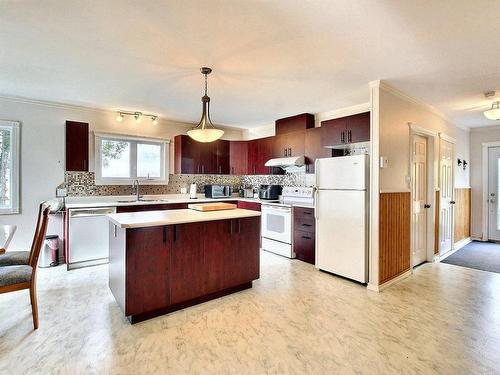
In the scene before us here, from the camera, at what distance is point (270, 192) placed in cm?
513

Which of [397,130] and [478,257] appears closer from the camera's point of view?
[397,130]

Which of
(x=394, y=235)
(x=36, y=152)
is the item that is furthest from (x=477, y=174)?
(x=36, y=152)

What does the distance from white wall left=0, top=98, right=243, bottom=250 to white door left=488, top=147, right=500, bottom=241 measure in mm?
7757

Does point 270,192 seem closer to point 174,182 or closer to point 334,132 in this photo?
point 334,132

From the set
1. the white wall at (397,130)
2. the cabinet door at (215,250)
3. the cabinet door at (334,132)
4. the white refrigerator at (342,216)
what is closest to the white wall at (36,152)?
the cabinet door at (215,250)

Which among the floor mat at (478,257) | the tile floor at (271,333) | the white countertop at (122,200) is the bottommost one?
the tile floor at (271,333)

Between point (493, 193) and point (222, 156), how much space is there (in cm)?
567

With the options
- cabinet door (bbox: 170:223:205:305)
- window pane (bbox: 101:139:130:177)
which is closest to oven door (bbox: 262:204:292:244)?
cabinet door (bbox: 170:223:205:305)

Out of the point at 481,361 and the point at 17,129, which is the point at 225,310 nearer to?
the point at 481,361

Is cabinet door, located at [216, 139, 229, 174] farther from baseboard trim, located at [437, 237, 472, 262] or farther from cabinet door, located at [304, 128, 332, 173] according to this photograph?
baseboard trim, located at [437, 237, 472, 262]

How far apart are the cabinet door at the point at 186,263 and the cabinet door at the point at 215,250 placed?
6 cm

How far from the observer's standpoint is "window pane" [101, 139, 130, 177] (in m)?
4.59

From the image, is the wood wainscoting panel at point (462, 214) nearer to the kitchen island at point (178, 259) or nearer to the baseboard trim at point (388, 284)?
the baseboard trim at point (388, 284)

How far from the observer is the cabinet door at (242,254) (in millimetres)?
2957
